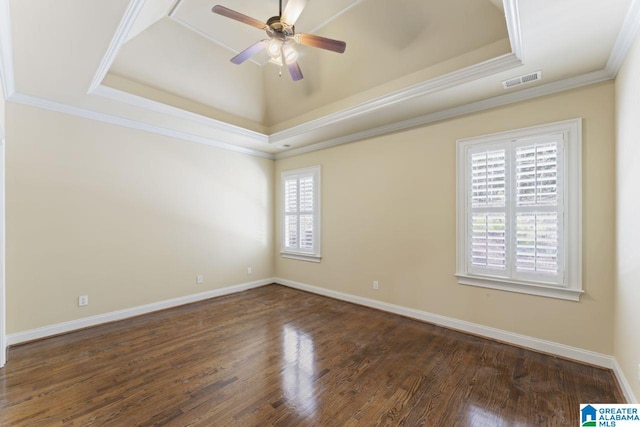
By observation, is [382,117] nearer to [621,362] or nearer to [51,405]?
[621,362]

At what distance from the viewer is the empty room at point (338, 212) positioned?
6.88ft

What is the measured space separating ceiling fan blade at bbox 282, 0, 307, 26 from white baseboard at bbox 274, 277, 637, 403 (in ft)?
12.2

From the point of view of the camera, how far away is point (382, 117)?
12.5ft

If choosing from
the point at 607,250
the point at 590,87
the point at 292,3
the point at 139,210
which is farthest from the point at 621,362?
the point at 139,210

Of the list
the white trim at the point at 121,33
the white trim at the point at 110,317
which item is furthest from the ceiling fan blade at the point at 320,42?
the white trim at the point at 110,317

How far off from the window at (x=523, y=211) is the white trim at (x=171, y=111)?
326 cm

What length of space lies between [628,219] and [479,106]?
1831 mm

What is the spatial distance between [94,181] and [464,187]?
4.78 m

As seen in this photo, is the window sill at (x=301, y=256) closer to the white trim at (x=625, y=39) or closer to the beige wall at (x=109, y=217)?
the beige wall at (x=109, y=217)

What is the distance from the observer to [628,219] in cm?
213

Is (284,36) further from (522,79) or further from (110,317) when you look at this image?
(110,317)

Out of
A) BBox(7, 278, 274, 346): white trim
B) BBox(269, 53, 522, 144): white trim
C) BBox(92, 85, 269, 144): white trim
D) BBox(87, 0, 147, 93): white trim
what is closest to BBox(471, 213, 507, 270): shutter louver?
BBox(269, 53, 522, 144): white trim

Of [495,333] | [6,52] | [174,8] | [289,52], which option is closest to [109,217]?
[6,52]

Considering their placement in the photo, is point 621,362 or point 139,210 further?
point 139,210
